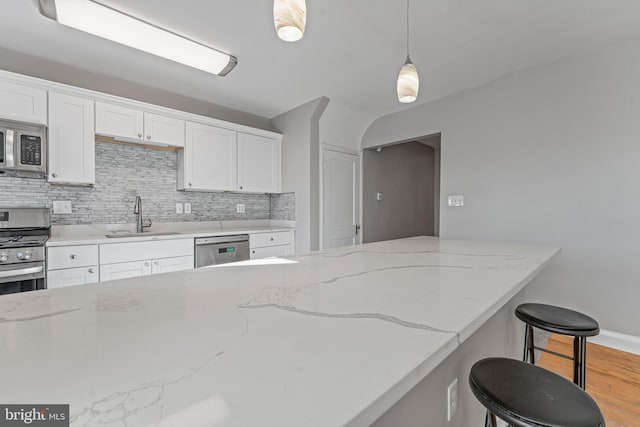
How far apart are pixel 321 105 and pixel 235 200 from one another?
1.61 meters

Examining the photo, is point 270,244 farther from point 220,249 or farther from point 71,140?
point 71,140

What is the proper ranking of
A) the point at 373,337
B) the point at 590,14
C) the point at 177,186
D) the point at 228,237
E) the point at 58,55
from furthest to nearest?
the point at 177,186 → the point at 228,237 → the point at 58,55 → the point at 590,14 → the point at 373,337

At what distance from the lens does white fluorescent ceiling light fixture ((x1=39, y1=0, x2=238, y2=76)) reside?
1.83 m

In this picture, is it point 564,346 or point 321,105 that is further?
point 321,105

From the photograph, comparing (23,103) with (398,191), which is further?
(398,191)

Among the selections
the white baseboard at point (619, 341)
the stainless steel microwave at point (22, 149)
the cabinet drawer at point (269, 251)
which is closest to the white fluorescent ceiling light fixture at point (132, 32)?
the stainless steel microwave at point (22, 149)

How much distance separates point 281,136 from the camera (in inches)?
152

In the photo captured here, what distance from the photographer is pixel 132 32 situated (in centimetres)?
206

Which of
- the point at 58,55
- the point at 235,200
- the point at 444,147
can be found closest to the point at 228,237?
the point at 235,200

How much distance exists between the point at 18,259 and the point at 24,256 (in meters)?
0.03

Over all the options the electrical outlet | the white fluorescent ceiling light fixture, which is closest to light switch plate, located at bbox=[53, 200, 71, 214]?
the white fluorescent ceiling light fixture

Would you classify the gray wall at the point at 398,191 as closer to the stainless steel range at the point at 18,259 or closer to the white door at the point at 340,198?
the white door at the point at 340,198

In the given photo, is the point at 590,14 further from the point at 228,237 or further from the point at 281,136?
the point at 228,237

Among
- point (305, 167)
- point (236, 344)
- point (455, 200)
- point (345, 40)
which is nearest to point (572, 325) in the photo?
point (236, 344)
